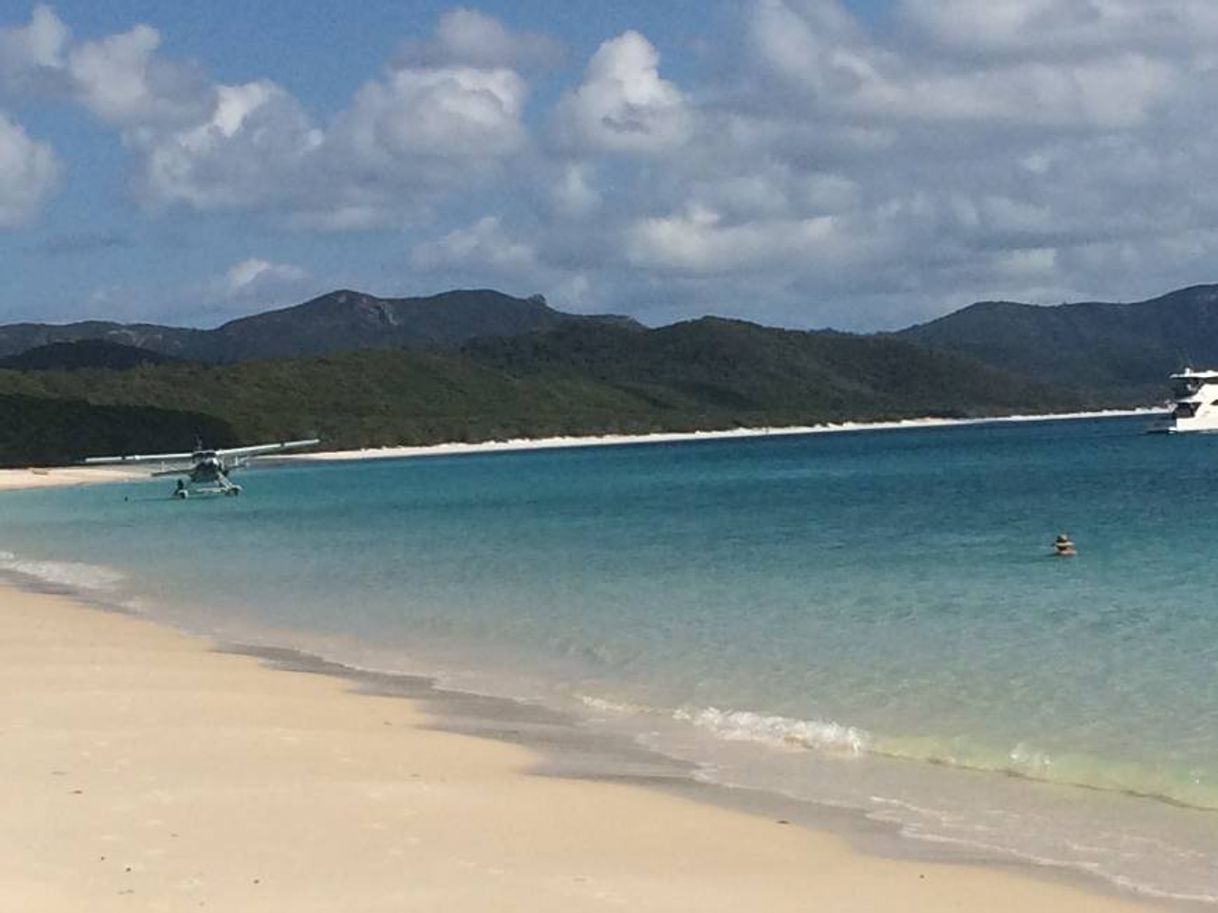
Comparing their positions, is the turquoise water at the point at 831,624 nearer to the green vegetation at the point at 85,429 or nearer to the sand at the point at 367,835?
the sand at the point at 367,835

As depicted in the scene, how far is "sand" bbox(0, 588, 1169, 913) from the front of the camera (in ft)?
27.7

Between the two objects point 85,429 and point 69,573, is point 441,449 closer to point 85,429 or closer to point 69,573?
point 85,429

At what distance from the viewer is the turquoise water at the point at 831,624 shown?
12.0m

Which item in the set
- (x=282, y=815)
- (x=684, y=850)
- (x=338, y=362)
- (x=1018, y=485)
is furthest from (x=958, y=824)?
(x=338, y=362)

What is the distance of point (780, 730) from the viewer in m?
14.3

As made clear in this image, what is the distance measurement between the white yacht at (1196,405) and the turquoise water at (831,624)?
62230 millimetres

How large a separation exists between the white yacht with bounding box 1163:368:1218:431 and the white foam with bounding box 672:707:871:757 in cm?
10658

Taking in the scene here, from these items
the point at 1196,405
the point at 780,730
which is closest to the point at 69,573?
the point at 780,730

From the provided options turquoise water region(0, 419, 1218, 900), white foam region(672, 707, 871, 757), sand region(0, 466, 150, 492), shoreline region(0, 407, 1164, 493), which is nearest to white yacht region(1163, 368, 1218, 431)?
turquoise water region(0, 419, 1218, 900)

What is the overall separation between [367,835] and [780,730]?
546 centimetres

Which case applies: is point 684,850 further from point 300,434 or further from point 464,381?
point 464,381

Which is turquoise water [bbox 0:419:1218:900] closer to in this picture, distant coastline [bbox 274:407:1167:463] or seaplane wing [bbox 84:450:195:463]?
seaplane wing [bbox 84:450:195:463]

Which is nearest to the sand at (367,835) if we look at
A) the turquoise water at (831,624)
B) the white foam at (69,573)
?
the turquoise water at (831,624)

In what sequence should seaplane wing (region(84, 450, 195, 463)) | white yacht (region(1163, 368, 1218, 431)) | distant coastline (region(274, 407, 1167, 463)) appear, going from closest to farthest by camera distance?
seaplane wing (region(84, 450, 195, 463)) < white yacht (region(1163, 368, 1218, 431)) < distant coastline (region(274, 407, 1167, 463))
